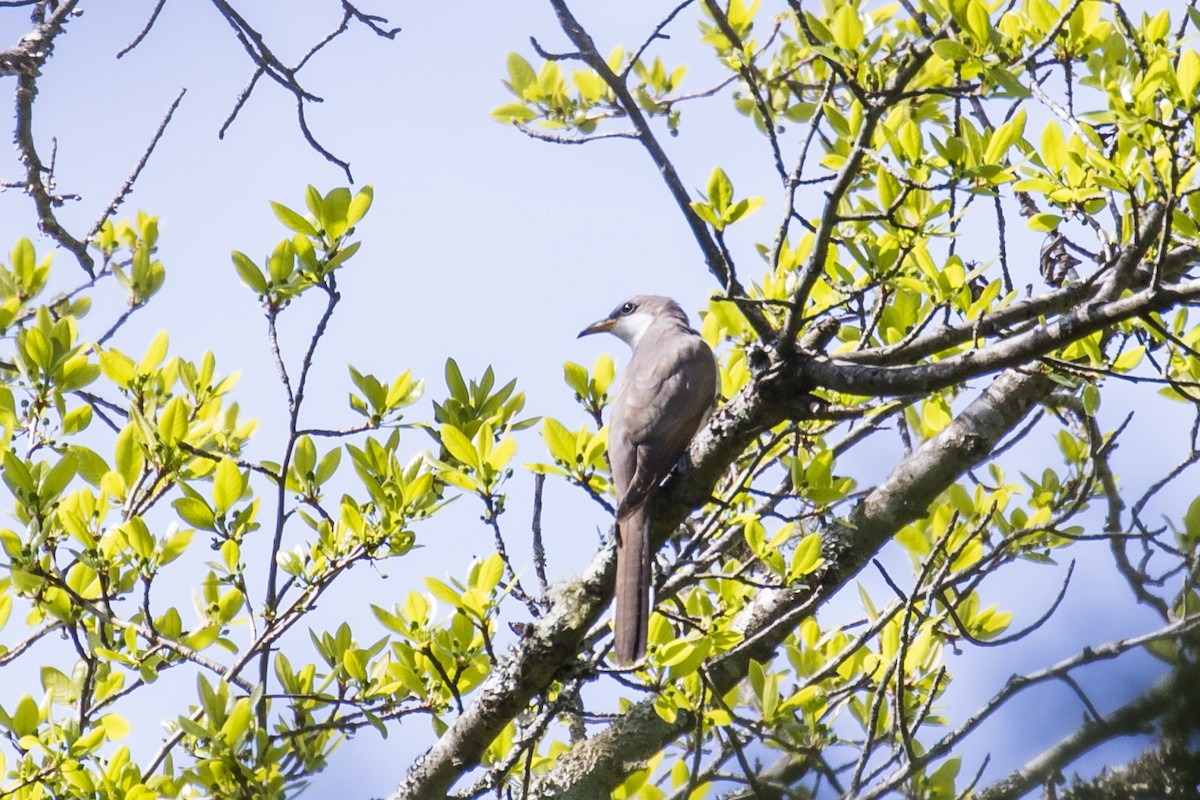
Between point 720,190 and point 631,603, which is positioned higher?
point 720,190

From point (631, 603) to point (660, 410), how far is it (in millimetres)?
1449

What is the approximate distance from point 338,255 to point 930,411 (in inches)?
90.5

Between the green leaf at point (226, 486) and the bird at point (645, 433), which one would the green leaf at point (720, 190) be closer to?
the bird at point (645, 433)

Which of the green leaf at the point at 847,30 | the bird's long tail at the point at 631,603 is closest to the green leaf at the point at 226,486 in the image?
the bird's long tail at the point at 631,603

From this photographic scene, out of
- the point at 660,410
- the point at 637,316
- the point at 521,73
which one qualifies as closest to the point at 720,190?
the point at 521,73

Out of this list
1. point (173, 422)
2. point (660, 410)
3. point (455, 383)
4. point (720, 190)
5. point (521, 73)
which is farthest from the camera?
point (660, 410)

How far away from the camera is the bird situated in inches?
137

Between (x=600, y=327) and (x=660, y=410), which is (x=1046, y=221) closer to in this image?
(x=660, y=410)

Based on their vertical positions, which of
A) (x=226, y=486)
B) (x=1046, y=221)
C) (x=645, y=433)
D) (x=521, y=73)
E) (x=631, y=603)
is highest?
(x=521, y=73)

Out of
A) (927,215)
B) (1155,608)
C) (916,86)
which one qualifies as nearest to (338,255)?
(927,215)

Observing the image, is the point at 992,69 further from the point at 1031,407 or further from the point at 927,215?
the point at 1031,407

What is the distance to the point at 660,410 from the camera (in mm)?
4793

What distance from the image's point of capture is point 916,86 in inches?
168

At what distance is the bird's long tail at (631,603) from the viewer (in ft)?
11.3
